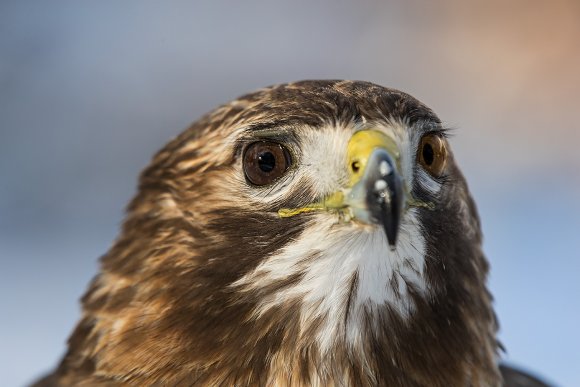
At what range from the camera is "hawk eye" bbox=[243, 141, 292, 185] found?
116 inches

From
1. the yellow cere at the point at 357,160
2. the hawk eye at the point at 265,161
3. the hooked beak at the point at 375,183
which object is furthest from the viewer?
the hawk eye at the point at 265,161

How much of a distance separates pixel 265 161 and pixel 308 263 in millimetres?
359

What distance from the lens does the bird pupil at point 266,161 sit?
2971mm

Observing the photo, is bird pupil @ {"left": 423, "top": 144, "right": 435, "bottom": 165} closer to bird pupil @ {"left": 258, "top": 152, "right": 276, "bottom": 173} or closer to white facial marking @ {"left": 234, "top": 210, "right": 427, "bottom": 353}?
white facial marking @ {"left": 234, "top": 210, "right": 427, "bottom": 353}

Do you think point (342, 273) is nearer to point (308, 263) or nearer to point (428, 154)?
point (308, 263)

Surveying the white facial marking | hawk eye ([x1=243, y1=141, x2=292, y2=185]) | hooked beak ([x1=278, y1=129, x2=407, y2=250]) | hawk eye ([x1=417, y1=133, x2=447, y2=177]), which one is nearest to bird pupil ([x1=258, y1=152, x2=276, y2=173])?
hawk eye ([x1=243, y1=141, x2=292, y2=185])

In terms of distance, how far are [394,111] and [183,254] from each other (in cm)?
80

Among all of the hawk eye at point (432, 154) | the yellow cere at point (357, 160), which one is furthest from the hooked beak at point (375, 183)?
the hawk eye at point (432, 154)

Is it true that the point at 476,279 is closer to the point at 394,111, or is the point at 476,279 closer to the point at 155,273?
the point at 394,111

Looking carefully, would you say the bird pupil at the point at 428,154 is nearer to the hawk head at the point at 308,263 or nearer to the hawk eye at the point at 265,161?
the hawk head at the point at 308,263

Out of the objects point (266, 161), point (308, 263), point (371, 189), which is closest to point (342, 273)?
point (308, 263)

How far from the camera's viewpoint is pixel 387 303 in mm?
2930

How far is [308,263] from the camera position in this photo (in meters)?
2.83

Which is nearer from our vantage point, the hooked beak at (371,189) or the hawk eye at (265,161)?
the hooked beak at (371,189)
